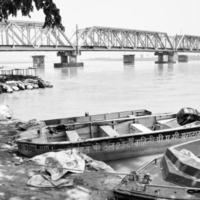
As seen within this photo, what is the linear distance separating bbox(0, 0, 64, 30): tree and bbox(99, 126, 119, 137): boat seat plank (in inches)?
170

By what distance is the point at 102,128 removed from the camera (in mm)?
12453

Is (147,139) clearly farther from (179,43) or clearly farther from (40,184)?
(179,43)

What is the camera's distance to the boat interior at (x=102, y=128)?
1185 cm

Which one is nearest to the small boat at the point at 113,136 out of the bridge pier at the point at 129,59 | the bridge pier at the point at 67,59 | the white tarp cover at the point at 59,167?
the white tarp cover at the point at 59,167

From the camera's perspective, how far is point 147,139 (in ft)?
38.4

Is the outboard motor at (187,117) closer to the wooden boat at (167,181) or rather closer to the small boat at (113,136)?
the small boat at (113,136)

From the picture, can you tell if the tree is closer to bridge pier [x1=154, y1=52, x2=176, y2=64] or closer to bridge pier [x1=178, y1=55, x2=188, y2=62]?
bridge pier [x1=154, y1=52, x2=176, y2=64]

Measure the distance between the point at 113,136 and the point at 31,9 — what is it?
557 cm

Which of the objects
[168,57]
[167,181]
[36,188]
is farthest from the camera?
[168,57]

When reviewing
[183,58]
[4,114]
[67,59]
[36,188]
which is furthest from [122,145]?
[183,58]

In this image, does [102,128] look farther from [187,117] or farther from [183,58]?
[183,58]

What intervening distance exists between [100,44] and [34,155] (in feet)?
401

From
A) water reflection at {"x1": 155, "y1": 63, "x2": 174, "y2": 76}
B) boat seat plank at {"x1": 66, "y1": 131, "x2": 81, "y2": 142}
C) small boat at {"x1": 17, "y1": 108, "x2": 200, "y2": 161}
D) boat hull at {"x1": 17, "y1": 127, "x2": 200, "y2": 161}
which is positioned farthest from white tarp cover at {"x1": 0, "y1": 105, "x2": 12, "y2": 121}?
water reflection at {"x1": 155, "y1": 63, "x2": 174, "y2": 76}

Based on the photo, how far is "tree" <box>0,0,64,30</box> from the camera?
11.3 meters
